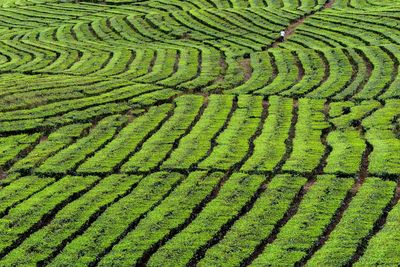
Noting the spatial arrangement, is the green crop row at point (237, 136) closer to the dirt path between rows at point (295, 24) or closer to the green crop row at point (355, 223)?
the green crop row at point (355, 223)

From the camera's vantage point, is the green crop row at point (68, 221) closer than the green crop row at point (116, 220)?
No

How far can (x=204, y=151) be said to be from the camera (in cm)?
3058

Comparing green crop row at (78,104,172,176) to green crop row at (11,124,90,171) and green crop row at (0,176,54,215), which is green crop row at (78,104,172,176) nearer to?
green crop row at (0,176,54,215)

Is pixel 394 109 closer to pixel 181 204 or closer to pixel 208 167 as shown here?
pixel 208 167

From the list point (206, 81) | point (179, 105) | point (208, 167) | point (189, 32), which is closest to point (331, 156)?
point (208, 167)

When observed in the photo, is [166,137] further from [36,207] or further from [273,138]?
[36,207]

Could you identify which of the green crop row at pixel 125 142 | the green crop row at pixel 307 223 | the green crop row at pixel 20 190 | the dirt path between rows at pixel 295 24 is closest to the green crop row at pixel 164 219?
the green crop row at pixel 307 223

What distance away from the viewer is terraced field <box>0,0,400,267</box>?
2194cm

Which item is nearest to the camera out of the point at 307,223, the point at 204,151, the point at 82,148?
the point at 307,223

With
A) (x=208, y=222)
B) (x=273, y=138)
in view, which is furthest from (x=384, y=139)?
(x=208, y=222)

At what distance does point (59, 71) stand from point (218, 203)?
27.9 m

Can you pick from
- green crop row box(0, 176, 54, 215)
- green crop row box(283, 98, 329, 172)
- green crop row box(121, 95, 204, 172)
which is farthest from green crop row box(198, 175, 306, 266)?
green crop row box(0, 176, 54, 215)

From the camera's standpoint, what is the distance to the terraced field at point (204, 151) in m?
21.9

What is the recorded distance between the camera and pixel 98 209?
81.0 ft
